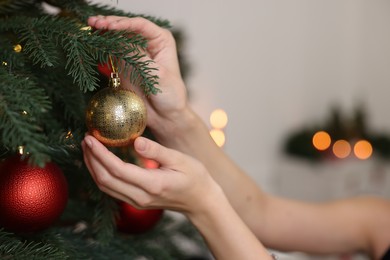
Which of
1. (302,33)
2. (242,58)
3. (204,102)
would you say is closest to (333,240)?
(204,102)

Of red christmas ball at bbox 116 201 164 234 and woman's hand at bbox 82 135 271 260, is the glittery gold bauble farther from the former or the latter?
red christmas ball at bbox 116 201 164 234

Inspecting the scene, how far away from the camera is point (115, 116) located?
475 mm

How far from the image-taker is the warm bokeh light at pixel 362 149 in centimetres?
265

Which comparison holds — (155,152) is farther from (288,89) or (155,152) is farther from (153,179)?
(288,89)

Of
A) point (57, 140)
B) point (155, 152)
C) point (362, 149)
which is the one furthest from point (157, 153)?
point (362, 149)

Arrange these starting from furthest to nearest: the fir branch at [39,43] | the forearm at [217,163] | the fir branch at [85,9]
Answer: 1. the forearm at [217,163]
2. the fir branch at [85,9]
3. the fir branch at [39,43]

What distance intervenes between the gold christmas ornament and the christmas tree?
0.07 ft

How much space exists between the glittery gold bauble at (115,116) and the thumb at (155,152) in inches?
0.5

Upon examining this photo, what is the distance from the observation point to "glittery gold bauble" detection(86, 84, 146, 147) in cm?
48

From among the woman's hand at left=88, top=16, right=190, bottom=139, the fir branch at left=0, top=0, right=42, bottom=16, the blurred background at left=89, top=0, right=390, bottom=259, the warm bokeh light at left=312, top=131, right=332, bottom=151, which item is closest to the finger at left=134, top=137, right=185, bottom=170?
the woman's hand at left=88, top=16, right=190, bottom=139

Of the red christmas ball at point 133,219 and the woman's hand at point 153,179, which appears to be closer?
the woman's hand at point 153,179

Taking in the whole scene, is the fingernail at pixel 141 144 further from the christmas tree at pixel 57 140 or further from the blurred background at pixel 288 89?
the blurred background at pixel 288 89

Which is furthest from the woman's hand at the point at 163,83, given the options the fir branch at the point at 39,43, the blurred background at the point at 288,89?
the blurred background at the point at 288,89

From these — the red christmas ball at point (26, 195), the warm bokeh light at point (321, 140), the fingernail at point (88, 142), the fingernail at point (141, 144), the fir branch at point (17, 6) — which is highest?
the fir branch at point (17, 6)
